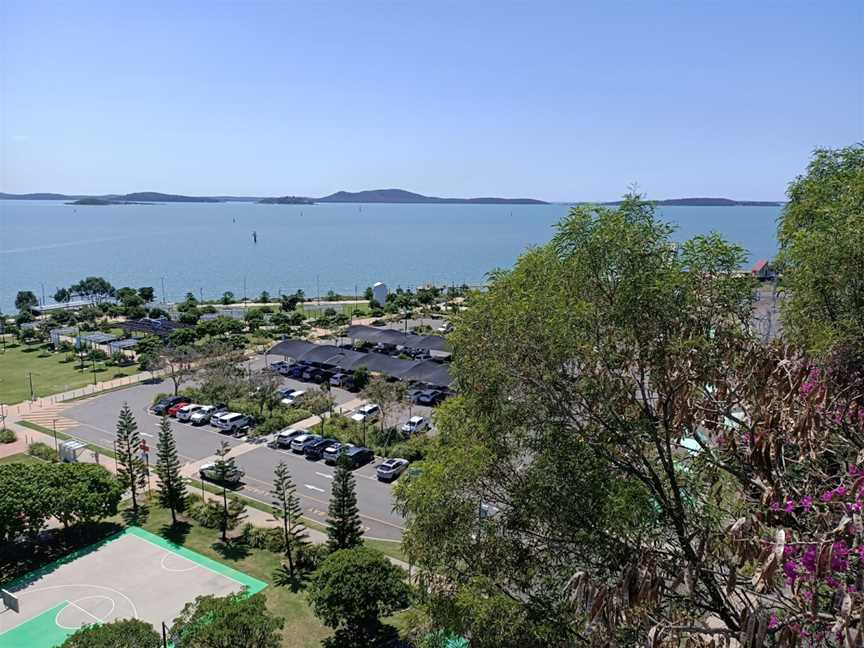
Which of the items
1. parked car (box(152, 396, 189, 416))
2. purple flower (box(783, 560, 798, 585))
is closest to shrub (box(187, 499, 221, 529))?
parked car (box(152, 396, 189, 416))

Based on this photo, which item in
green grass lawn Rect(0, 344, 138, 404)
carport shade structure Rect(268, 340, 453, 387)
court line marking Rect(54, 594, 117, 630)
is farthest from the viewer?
green grass lawn Rect(0, 344, 138, 404)

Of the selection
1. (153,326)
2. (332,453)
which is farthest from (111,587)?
(153,326)

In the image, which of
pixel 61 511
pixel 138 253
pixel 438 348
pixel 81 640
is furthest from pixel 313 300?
pixel 138 253

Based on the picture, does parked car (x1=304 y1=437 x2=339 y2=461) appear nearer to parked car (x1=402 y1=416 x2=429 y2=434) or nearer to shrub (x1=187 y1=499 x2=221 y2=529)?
parked car (x1=402 y1=416 x2=429 y2=434)

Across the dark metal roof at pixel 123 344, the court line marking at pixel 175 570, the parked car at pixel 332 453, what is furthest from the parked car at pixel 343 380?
the dark metal roof at pixel 123 344

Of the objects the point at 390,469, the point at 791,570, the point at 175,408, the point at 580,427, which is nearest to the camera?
the point at 791,570

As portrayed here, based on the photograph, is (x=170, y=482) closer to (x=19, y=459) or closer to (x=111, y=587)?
(x=111, y=587)

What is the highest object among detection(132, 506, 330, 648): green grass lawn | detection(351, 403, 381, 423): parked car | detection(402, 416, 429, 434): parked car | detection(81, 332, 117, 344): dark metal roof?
detection(81, 332, 117, 344): dark metal roof

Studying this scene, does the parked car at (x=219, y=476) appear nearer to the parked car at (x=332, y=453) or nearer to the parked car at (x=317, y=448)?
the parked car at (x=317, y=448)
